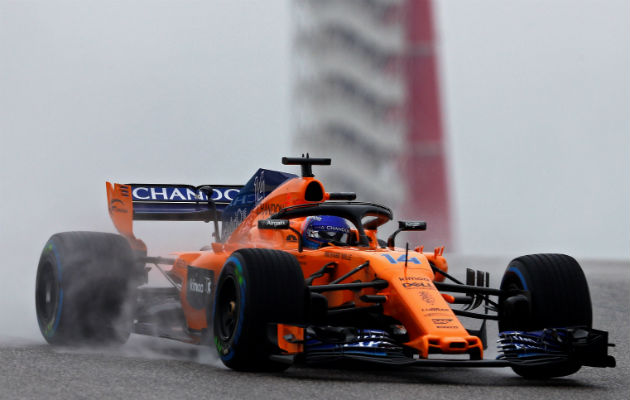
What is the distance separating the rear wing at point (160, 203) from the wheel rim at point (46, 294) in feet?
3.41

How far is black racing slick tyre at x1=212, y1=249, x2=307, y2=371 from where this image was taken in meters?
7.91

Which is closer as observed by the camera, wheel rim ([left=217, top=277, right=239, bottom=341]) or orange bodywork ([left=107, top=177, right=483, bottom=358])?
orange bodywork ([left=107, top=177, right=483, bottom=358])

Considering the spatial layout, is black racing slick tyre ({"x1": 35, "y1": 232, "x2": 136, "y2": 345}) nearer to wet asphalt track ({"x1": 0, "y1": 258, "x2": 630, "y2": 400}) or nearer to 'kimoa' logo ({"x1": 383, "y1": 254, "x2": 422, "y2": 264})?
wet asphalt track ({"x1": 0, "y1": 258, "x2": 630, "y2": 400})

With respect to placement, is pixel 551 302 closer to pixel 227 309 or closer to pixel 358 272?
pixel 358 272

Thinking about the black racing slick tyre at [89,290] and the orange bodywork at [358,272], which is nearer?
the orange bodywork at [358,272]

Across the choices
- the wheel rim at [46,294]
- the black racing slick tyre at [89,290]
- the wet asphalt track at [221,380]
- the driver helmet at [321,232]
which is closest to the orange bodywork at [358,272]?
the driver helmet at [321,232]

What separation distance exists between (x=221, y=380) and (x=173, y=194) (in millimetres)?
4542

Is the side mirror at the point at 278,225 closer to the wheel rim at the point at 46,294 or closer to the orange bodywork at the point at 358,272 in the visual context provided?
the orange bodywork at the point at 358,272

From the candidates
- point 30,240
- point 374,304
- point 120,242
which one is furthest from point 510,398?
point 30,240

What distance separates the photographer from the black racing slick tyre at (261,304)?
7.91 meters

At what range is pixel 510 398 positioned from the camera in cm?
732

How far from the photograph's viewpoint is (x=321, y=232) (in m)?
9.52

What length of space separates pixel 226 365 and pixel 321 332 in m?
0.87

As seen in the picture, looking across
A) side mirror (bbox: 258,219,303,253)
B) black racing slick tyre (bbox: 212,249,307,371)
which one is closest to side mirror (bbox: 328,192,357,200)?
side mirror (bbox: 258,219,303,253)
